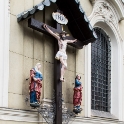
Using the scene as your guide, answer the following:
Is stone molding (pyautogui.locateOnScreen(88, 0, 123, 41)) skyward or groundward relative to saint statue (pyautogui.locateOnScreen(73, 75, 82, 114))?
skyward

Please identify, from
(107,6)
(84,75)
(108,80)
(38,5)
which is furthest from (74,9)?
(108,80)

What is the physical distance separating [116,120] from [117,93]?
3.33ft

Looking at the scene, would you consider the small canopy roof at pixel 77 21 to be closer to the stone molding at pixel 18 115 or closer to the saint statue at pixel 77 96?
the saint statue at pixel 77 96

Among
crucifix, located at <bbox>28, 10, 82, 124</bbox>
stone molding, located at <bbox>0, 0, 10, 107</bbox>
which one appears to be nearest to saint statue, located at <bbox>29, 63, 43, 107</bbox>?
stone molding, located at <bbox>0, 0, 10, 107</bbox>

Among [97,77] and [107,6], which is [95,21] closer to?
[107,6]

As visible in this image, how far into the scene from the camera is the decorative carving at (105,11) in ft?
43.2

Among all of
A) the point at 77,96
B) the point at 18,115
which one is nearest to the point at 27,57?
the point at 18,115

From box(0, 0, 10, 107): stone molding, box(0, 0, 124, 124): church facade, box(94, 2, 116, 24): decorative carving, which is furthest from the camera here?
box(94, 2, 116, 24): decorative carving

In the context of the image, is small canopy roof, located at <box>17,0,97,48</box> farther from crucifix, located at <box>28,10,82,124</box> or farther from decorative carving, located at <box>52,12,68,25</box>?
crucifix, located at <box>28,10,82,124</box>

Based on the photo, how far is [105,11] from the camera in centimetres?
1355

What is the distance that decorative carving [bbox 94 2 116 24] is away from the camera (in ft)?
43.2

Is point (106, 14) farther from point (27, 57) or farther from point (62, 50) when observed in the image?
point (27, 57)

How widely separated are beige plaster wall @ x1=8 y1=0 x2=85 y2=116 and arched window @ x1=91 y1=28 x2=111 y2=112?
2.04 m

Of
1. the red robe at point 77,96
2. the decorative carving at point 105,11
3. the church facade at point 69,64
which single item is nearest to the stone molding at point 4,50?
the church facade at point 69,64
